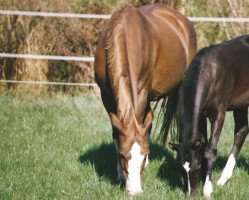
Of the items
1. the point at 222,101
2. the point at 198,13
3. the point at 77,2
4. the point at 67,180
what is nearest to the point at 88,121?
the point at 67,180

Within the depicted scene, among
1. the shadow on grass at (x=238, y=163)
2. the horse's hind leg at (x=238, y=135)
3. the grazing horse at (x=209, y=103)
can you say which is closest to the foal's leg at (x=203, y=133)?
the grazing horse at (x=209, y=103)

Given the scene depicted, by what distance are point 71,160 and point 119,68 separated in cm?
144

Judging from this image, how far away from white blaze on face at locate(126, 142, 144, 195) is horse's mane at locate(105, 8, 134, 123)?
0.94ft

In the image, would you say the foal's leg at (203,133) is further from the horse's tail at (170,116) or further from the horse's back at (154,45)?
the horse's tail at (170,116)

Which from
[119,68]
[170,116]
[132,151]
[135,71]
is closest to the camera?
[132,151]

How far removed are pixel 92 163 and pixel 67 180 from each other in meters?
0.65

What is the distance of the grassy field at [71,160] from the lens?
4.18 m

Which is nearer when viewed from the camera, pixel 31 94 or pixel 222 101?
pixel 222 101

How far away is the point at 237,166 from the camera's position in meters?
5.20

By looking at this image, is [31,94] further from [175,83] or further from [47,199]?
[47,199]

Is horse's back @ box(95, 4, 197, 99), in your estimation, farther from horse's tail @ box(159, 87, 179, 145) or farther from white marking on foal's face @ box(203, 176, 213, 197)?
white marking on foal's face @ box(203, 176, 213, 197)

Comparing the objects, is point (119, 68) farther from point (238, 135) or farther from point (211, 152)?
point (238, 135)

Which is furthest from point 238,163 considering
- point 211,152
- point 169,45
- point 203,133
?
point 169,45

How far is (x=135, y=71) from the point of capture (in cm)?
426
